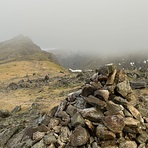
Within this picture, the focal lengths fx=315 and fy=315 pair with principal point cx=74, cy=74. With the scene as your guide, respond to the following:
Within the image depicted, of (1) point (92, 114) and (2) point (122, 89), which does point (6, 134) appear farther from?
(2) point (122, 89)

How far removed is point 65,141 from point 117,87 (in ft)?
22.6

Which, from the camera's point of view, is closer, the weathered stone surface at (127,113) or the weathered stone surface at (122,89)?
the weathered stone surface at (127,113)

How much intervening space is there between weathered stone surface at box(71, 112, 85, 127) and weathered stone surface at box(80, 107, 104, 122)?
0.36m

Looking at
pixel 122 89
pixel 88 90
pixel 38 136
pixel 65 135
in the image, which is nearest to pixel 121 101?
pixel 122 89

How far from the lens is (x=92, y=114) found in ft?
90.1

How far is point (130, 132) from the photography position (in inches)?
1071

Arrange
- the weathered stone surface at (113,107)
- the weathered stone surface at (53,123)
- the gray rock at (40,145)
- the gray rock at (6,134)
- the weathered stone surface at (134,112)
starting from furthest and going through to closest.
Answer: the gray rock at (6,134)
the weathered stone surface at (53,123)
the weathered stone surface at (134,112)
the gray rock at (40,145)
the weathered stone surface at (113,107)

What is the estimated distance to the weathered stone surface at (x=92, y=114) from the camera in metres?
27.3

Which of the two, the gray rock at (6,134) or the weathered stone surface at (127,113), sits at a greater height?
the weathered stone surface at (127,113)

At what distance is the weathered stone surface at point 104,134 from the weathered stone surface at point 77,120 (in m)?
1.74

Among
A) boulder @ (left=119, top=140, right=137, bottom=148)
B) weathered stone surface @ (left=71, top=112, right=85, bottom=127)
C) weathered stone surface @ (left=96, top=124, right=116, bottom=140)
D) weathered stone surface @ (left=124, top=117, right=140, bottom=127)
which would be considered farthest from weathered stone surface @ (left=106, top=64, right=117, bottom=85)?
boulder @ (left=119, top=140, right=137, bottom=148)

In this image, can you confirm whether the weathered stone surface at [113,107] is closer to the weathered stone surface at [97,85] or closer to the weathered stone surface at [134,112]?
the weathered stone surface at [134,112]

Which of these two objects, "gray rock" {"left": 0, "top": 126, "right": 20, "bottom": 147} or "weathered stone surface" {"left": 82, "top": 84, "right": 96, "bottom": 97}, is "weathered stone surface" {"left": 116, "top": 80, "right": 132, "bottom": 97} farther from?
"gray rock" {"left": 0, "top": 126, "right": 20, "bottom": 147}

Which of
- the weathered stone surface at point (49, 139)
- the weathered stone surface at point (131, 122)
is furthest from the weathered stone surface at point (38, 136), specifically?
the weathered stone surface at point (131, 122)
